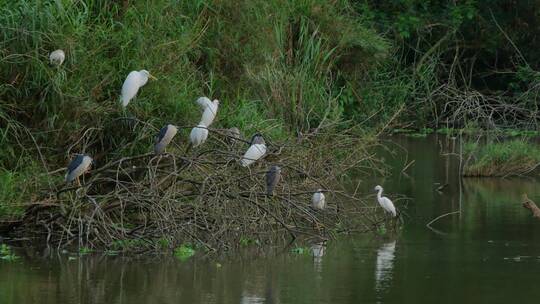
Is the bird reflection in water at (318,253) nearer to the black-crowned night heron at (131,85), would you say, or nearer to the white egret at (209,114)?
the white egret at (209,114)

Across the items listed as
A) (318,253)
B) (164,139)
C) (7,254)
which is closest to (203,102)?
(164,139)

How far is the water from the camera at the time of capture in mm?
9867

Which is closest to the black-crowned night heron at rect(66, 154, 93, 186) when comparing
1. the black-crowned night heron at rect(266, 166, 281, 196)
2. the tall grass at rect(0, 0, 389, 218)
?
the tall grass at rect(0, 0, 389, 218)

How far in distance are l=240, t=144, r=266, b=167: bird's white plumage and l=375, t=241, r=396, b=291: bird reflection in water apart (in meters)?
1.49

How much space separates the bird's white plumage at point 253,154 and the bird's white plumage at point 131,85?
1.30 metres

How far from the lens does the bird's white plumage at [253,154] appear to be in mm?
12461

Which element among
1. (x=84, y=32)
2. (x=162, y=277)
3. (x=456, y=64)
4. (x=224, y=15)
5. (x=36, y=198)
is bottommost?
(x=162, y=277)

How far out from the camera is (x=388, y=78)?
87.2 feet

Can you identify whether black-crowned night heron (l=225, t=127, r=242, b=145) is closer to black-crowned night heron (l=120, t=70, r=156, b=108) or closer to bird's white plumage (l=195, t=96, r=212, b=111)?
bird's white plumage (l=195, t=96, r=212, b=111)

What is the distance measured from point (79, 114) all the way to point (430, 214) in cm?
472

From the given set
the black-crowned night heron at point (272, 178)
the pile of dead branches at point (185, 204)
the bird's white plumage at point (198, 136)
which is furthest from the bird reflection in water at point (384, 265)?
the bird's white plumage at point (198, 136)

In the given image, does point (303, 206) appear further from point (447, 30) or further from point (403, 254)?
point (447, 30)

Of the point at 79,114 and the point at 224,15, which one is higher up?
the point at 224,15

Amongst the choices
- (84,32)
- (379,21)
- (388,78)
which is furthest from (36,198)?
(379,21)
